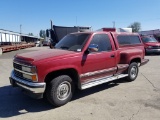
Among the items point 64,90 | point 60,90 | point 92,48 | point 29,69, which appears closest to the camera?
point 29,69

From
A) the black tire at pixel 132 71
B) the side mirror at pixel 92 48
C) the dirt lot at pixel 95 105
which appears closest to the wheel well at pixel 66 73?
the dirt lot at pixel 95 105

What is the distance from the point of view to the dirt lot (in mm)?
4445

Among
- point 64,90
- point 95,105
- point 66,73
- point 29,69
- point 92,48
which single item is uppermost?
point 92,48

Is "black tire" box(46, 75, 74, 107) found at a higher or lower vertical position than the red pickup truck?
lower

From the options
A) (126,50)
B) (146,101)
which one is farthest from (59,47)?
(146,101)

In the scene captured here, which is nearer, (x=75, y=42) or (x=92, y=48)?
(x=92, y=48)

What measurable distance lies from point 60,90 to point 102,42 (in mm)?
2215

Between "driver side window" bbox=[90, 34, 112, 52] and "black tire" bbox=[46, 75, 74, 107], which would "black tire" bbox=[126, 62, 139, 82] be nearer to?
"driver side window" bbox=[90, 34, 112, 52]

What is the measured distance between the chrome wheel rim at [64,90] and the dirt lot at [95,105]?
251 mm

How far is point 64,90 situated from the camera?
5.17 meters

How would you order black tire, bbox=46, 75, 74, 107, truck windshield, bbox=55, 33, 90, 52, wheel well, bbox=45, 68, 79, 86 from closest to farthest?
1. black tire, bbox=46, 75, 74, 107
2. wheel well, bbox=45, 68, 79, 86
3. truck windshield, bbox=55, 33, 90, 52

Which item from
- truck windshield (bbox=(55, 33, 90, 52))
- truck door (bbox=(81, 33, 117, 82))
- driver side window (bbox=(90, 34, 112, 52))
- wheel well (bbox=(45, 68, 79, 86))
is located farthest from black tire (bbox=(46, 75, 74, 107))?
driver side window (bbox=(90, 34, 112, 52))

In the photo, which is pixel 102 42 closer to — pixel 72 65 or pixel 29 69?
pixel 72 65

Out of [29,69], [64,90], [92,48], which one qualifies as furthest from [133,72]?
[29,69]
